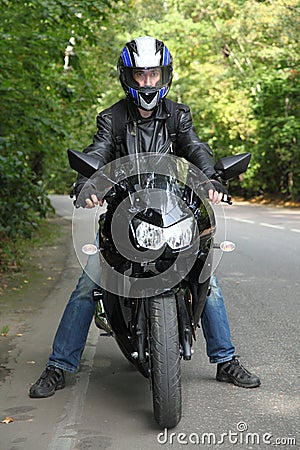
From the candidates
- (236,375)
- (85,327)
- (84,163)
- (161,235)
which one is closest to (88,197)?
(84,163)

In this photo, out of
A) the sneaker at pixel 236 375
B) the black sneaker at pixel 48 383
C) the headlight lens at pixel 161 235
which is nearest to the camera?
the headlight lens at pixel 161 235

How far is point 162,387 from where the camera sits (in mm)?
4434

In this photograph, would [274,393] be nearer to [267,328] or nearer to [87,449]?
[87,449]

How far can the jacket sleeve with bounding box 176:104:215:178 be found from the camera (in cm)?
508

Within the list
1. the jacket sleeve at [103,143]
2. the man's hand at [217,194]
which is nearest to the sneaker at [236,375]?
the man's hand at [217,194]

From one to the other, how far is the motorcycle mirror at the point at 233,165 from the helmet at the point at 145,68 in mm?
637

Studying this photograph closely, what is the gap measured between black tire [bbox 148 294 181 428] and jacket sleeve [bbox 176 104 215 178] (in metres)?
0.99

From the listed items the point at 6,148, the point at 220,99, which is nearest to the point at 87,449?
the point at 6,148

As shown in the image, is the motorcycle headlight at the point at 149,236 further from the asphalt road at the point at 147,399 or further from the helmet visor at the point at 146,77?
the helmet visor at the point at 146,77

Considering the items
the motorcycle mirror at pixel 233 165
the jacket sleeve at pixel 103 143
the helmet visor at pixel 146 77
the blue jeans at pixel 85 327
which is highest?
the helmet visor at pixel 146 77

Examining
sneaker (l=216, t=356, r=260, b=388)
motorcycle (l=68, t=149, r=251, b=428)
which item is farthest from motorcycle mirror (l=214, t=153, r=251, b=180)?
sneaker (l=216, t=356, r=260, b=388)

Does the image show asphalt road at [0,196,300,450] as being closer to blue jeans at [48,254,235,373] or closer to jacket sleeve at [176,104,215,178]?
blue jeans at [48,254,235,373]

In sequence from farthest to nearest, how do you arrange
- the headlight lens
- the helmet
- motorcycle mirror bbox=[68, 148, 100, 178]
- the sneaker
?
the sneaker → the helmet → motorcycle mirror bbox=[68, 148, 100, 178] → the headlight lens

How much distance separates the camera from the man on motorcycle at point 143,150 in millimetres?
4945
